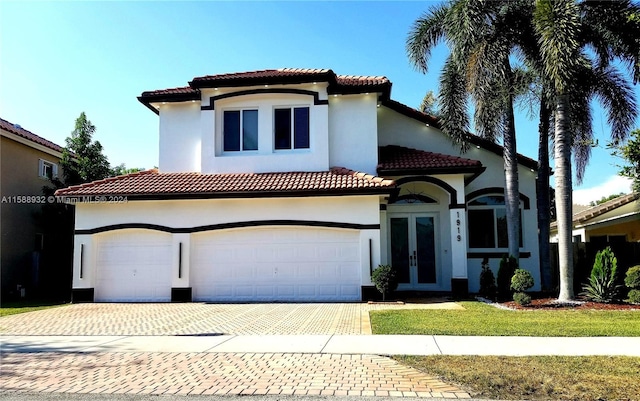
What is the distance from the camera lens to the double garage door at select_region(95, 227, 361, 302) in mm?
15172

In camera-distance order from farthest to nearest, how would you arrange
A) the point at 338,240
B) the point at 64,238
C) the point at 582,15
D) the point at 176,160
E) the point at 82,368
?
the point at 64,238, the point at 176,160, the point at 338,240, the point at 582,15, the point at 82,368

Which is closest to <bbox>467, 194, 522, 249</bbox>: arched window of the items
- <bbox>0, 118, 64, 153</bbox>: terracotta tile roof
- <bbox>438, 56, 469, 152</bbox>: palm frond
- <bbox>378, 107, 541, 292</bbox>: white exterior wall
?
<bbox>378, 107, 541, 292</bbox>: white exterior wall

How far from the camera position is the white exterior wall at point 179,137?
58.8 feet

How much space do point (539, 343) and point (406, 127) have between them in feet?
40.3

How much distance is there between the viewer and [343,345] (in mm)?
8133

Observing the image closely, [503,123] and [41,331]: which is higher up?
[503,123]

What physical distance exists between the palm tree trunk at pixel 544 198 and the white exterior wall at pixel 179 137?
12.5 m

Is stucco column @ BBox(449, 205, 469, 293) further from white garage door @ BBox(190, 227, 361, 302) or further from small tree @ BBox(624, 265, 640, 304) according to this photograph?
small tree @ BBox(624, 265, 640, 304)

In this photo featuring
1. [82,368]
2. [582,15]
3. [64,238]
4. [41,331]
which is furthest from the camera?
[64,238]

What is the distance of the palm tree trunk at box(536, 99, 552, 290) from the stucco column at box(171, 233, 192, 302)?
475 inches

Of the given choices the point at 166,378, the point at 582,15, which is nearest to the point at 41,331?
the point at 166,378

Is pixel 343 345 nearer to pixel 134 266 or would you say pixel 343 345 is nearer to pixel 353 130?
pixel 134 266

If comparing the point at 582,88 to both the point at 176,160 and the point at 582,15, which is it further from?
the point at 176,160

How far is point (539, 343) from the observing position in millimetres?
8062
